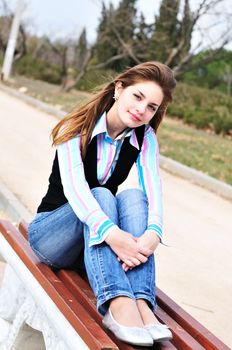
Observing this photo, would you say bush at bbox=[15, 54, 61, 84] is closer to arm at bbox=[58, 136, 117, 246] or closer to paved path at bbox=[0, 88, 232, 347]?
paved path at bbox=[0, 88, 232, 347]

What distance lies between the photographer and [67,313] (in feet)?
8.80

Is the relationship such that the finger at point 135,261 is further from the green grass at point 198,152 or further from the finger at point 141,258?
the green grass at point 198,152

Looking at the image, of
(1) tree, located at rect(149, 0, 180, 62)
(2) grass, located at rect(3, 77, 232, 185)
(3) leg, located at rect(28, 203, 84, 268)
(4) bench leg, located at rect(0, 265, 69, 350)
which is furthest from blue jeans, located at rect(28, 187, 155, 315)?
(1) tree, located at rect(149, 0, 180, 62)

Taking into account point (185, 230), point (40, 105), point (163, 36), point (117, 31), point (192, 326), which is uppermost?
point (192, 326)

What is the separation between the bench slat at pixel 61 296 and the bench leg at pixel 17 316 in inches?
6.5

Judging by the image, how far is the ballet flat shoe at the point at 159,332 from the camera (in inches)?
103

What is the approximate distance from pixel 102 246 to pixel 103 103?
85 centimetres

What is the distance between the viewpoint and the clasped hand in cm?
288

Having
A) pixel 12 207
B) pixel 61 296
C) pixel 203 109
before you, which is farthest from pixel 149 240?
pixel 203 109

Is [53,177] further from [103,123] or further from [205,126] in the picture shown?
[205,126]

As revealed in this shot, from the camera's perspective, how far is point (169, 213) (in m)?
7.91

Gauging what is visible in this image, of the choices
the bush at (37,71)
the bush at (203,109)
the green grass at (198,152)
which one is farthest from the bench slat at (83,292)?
the bush at (37,71)

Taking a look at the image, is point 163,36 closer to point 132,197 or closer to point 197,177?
point 197,177

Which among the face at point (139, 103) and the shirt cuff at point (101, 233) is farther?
the face at point (139, 103)
